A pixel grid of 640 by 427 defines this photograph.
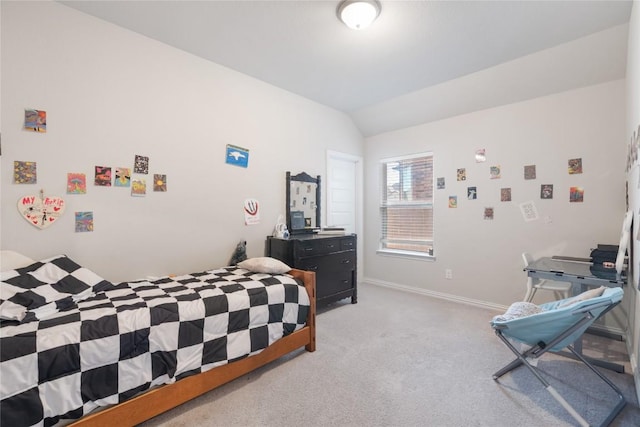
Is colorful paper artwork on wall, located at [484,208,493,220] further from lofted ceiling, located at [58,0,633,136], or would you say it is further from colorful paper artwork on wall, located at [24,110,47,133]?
colorful paper artwork on wall, located at [24,110,47,133]

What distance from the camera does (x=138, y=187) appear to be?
95.0 inches

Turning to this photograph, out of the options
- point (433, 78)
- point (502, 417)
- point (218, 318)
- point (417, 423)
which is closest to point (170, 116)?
point (218, 318)

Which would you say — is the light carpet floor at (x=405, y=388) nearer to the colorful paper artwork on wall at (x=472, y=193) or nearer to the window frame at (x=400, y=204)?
the window frame at (x=400, y=204)

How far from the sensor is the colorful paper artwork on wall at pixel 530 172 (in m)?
3.08

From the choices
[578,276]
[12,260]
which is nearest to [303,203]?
[12,260]

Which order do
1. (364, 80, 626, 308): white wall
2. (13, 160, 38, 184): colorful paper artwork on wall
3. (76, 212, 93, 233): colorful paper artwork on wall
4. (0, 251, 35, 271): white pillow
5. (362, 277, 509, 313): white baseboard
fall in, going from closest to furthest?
1. (0, 251, 35, 271): white pillow
2. (13, 160, 38, 184): colorful paper artwork on wall
3. (76, 212, 93, 233): colorful paper artwork on wall
4. (364, 80, 626, 308): white wall
5. (362, 277, 509, 313): white baseboard

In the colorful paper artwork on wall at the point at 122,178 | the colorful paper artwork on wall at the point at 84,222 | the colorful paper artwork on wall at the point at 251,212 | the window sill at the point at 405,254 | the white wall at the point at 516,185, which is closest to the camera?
the colorful paper artwork on wall at the point at 84,222

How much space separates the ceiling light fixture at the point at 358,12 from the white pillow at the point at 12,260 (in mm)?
2693

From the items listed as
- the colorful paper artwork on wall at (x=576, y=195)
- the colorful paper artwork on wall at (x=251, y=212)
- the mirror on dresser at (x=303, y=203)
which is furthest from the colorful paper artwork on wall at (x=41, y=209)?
the colorful paper artwork on wall at (x=576, y=195)

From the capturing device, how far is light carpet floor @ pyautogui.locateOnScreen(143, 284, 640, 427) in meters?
1.61

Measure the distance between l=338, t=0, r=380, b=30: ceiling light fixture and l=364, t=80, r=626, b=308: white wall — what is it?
2.05m

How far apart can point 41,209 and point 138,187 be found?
611 mm

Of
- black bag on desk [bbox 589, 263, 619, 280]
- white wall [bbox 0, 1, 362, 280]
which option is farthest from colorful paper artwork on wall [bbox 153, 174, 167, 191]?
black bag on desk [bbox 589, 263, 619, 280]

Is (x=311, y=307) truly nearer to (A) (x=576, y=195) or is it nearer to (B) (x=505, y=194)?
(B) (x=505, y=194)
